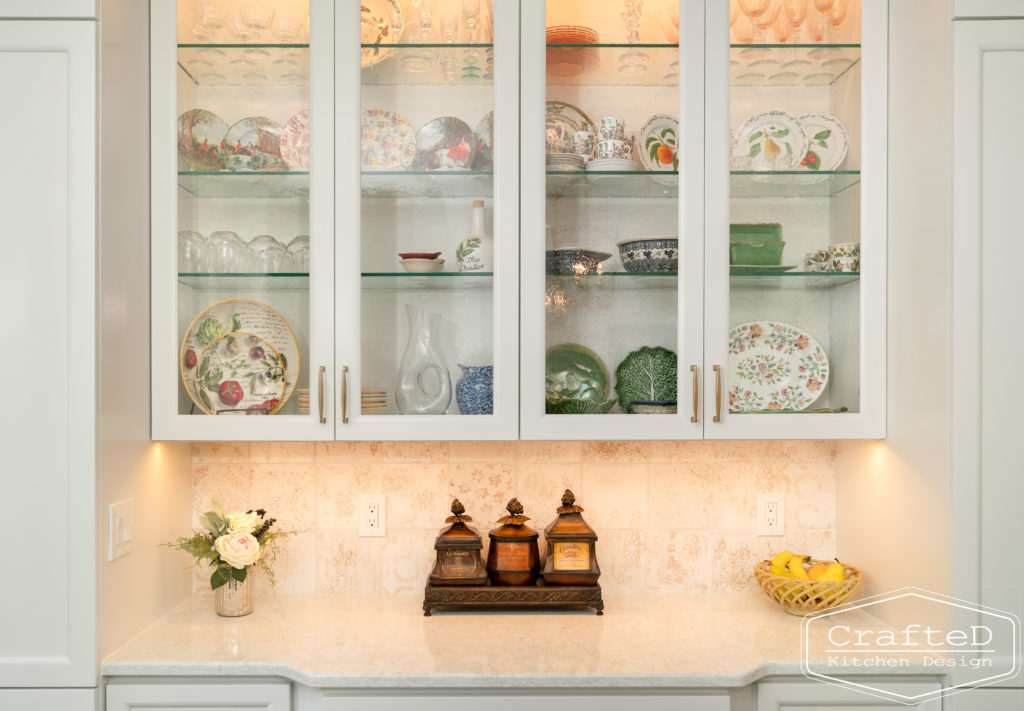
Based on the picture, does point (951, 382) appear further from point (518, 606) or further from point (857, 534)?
point (518, 606)

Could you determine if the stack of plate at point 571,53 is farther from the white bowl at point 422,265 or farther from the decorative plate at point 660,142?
the white bowl at point 422,265

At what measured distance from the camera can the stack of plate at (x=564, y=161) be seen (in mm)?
1811

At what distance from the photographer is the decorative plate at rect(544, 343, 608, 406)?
1.81 meters

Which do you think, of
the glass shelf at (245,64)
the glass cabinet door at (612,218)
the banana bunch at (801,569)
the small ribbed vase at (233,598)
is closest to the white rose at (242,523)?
the small ribbed vase at (233,598)

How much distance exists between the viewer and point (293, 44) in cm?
182

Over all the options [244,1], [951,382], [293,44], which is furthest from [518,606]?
[244,1]

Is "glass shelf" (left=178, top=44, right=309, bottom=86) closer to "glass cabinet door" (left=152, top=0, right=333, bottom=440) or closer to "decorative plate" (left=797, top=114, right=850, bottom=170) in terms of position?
"glass cabinet door" (left=152, top=0, right=333, bottom=440)

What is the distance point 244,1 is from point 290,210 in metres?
0.53

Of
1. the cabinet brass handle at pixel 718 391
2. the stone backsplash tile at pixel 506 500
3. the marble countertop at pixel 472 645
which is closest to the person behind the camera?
the marble countertop at pixel 472 645

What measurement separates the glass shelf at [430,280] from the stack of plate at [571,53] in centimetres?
51

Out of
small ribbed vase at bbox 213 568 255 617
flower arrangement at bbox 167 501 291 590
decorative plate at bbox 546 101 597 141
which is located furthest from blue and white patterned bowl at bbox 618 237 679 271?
small ribbed vase at bbox 213 568 255 617

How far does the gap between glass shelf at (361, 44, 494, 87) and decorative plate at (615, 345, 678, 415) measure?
2.45 ft

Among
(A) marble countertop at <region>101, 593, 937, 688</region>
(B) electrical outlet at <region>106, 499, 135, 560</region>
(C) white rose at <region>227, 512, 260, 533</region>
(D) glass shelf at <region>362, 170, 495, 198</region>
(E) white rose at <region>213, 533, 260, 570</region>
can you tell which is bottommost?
(A) marble countertop at <region>101, 593, 937, 688</region>

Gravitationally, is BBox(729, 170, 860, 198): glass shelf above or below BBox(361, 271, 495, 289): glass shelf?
above
